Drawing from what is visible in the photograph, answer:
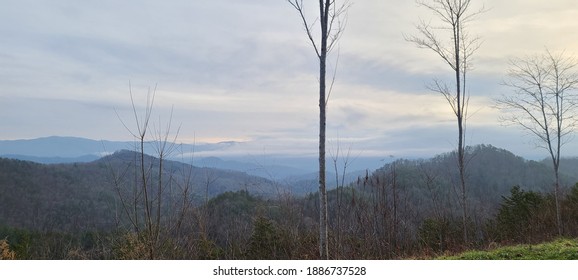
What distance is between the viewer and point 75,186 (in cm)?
6116

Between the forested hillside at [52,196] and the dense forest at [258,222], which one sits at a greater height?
the dense forest at [258,222]

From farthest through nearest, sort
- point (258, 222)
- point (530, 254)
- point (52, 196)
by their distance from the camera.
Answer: point (52, 196)
point (258, 222)
point (530, 254)

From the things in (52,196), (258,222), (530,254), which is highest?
(530,254)

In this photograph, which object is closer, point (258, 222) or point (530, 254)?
point (530, 254)

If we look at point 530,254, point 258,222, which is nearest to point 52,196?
point 258,222

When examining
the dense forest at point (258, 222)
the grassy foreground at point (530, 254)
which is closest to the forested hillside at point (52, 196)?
the dense forest at point (258, 222)

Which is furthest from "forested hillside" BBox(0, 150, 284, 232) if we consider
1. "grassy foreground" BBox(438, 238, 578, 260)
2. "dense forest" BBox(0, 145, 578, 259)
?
"grassy foreground" BBox(438, 238, 578, 260)

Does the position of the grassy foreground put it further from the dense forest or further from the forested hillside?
the forested hillside

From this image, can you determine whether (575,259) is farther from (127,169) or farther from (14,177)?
(14,177)

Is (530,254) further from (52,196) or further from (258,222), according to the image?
(52,196)

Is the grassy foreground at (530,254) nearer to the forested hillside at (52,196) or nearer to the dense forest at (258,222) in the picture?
the dense forest at (258,222)

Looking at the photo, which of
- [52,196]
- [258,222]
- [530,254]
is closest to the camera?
[530,254]

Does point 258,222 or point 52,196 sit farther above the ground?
point 258,222

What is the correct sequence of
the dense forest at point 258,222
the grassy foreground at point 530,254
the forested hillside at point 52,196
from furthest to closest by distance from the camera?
the forested hillside at point 52,196 → the grassy foreground at point 530,254 → the dense forest at point 258,222
